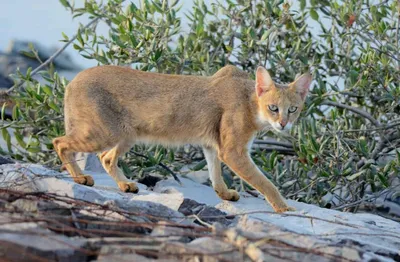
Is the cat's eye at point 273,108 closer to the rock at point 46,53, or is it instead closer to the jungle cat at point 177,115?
the jungle cat at point 177,115

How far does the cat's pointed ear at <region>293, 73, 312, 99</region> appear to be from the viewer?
20.2ft

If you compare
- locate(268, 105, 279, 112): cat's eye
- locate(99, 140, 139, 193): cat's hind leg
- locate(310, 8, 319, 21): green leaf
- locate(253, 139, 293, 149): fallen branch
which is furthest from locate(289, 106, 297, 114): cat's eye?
locate(310, 8, 319, 21): green leaf

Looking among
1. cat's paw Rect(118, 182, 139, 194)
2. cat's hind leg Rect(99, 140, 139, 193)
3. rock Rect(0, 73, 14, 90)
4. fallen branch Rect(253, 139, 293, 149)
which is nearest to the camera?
cat's paw Rect(118, 182, 139, 194)

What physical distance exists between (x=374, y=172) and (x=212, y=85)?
174 centimetres

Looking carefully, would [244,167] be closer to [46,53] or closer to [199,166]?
[199,166]

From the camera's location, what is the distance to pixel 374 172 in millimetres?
6949

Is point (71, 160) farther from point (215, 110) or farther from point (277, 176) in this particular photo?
point (277, 176)

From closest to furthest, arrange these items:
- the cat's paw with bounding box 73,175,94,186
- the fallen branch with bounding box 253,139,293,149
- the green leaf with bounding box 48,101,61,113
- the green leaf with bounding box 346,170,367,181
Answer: the cat's paw with bounding box 73,175,94,186
the green leaf with bounding box 346,170,367,181
the green leaf with bounding box 48,101,61,113
the fallen branch with bounding box 253,139,293,149

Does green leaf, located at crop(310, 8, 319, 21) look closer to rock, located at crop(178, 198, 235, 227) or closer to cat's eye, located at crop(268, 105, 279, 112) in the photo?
cat's eye, located at crop(268, 105, 279, 112)

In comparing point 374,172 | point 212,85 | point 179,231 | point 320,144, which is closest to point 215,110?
point 212,85

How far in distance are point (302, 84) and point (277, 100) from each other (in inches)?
11.1

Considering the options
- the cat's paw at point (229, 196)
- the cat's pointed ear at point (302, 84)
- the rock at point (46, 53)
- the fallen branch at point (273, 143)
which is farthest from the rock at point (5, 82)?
the cat's pointed ear at point (302, 84)

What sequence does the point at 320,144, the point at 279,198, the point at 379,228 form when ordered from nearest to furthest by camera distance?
the point at 379,228 → the point at 279,198 → the point at 320,144

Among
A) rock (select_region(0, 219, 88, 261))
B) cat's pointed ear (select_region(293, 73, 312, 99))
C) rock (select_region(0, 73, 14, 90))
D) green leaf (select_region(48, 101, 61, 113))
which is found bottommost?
rock (select_region(0, 73, 14, 90))
